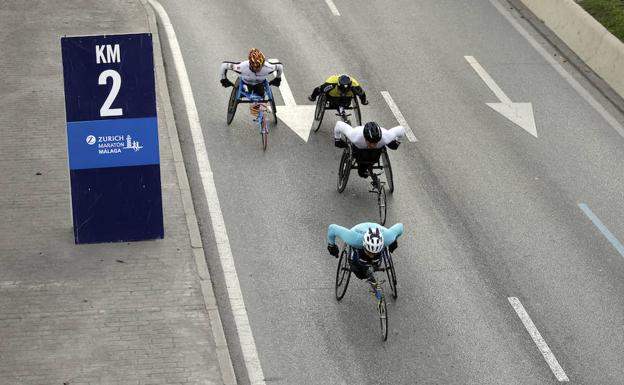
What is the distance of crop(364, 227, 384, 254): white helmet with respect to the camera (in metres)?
13.9

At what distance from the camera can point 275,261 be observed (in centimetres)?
1605

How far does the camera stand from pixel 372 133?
17.0m

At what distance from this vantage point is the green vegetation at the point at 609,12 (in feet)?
75.8

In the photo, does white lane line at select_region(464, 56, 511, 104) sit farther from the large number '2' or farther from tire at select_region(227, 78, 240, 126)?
Answer: the large number '2'

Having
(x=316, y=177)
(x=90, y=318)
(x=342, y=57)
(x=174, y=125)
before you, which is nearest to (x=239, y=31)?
(x=342, y=57)

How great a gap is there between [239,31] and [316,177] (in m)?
6.85

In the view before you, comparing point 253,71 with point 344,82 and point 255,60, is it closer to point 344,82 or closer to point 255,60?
point 255,60

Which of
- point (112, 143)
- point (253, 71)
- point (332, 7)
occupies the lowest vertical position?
point (332, 7)

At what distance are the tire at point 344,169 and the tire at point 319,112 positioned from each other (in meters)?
2.00

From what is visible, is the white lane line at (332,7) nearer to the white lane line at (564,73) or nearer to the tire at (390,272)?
the white lane line at (564,73)

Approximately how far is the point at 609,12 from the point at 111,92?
1298 centimetres

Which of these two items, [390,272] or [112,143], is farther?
[112,143]

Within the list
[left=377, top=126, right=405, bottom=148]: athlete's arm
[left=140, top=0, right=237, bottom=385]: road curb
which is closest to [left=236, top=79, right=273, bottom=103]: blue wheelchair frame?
[left=140, top=0, right=237, bottom=385]: road curb

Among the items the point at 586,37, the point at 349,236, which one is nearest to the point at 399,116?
the point at 586,37
